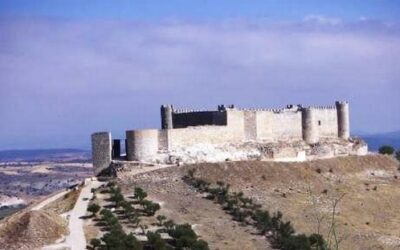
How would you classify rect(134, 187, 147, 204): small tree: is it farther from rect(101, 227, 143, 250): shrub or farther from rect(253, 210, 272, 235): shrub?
rect(101, 227, 143, 250): shrub

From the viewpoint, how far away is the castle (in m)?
39.9

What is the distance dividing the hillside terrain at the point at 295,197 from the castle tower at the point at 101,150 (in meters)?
2.01

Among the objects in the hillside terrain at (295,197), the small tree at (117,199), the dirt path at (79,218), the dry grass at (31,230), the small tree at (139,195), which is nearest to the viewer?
the dirt path at (79,218)

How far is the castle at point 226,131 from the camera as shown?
39.9 meters

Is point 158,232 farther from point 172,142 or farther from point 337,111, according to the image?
point 337,111

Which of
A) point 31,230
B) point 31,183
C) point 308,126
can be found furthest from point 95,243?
point 31,183

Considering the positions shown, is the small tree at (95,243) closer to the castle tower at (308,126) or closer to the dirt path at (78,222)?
the dirt path at (78,222)

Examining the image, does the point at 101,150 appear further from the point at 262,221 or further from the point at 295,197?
the point at 262,221

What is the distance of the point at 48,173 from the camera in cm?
13088

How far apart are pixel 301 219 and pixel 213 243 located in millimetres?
7076

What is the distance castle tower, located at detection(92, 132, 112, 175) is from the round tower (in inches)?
42.9

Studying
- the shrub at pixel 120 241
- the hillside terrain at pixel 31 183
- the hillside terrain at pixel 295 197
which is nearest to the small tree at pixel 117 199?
the hillside terrain at pixel 295 197

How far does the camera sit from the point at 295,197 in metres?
38.7

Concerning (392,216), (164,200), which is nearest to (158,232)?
(164,200)
